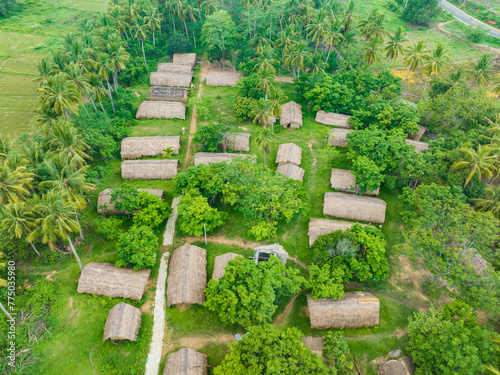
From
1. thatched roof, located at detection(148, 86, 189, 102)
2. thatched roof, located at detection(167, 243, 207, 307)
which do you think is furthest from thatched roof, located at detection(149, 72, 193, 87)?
thatched roof, located at detection(167, 243, 207, 307)

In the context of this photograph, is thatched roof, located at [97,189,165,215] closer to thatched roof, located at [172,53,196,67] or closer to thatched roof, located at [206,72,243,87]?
thatched roof, located at [206,72,243,87]

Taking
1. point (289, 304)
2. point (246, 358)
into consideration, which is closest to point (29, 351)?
point (246, 358)

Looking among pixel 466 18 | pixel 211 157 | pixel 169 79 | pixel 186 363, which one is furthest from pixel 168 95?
pixel 466 18

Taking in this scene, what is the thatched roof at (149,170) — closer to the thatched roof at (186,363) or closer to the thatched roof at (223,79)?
the thatched roof at (186,363)

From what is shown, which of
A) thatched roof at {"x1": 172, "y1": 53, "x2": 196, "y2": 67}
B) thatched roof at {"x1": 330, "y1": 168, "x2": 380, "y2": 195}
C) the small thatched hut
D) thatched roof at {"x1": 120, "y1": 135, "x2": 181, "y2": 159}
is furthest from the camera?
thatched roof at {"x1": 172, "y1": 53, "x2": 196, "y2": 67}

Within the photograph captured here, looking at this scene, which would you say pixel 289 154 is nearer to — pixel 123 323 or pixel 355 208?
pixel 355 208

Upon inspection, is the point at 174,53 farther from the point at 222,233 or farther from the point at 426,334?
the point at 426,334

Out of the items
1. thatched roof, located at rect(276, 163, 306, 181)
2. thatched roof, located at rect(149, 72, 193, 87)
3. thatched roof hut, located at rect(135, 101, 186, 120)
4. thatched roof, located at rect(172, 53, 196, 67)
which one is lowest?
thatched roof, located at rect(276, 163, 306, 181)
